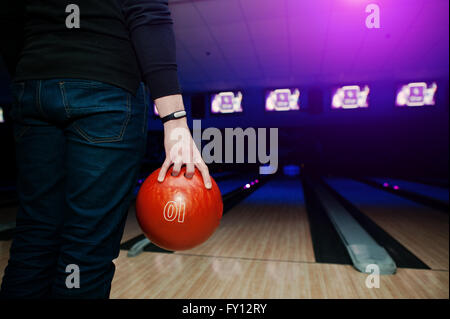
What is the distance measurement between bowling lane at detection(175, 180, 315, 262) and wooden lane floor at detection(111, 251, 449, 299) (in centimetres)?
15

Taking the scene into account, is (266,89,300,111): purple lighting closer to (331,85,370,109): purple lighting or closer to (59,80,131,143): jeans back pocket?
(331,85,370,109): purple lighting

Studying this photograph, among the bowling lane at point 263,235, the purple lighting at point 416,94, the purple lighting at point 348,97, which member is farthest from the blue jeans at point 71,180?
the purple lighting at point 416,94

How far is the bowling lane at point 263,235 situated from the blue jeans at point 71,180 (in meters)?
1.35

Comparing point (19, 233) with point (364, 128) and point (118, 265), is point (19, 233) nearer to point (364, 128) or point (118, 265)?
point (118, 265)

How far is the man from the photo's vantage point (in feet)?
1.75

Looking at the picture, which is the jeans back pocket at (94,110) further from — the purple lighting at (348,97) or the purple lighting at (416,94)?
the purple lighting at (416,94)

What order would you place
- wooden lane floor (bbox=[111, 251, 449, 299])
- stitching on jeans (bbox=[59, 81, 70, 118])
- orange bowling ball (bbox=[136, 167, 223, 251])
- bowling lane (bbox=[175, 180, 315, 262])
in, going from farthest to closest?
bowling lane (bbox=[175, 180, 315, 262]) < wooden lane floor (bbox=[111, 251, 449, 299]) < orange bowling ball (bbox=[136, 167, 223, 251]) < stitching on jeans (bbox=[59, 81, 70, 118])

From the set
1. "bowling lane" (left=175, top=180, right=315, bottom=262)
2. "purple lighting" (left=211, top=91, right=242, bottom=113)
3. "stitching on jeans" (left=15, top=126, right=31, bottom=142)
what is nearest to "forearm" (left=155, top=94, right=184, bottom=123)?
"stitching on jeans" (left=15, top=126, right=31, bottom=142)

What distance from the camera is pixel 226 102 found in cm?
610

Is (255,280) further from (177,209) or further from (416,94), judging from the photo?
(416,94)

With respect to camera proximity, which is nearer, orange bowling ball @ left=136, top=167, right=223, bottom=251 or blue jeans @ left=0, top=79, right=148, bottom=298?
blue jeans @ left=0, top=79, right=148, bottom=298

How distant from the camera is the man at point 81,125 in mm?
532

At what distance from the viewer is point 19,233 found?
23.6 inches

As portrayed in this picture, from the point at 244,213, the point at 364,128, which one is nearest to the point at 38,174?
the point at 244,213
